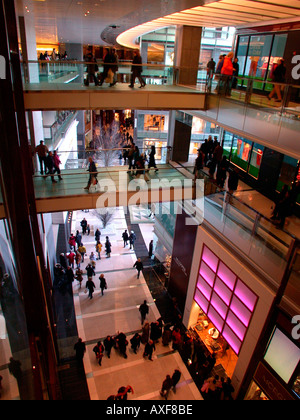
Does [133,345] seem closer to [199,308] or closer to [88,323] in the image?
[88,323]

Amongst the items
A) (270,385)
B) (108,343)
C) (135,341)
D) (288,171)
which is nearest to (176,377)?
(135,341)

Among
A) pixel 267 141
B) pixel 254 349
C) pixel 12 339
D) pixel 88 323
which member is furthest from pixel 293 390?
pixel 88 323

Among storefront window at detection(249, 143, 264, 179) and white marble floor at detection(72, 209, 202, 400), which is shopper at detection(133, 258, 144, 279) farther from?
storefront window at detection(249, 143, 264, 179)

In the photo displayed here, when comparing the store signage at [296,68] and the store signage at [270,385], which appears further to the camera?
the store signage at [296,68]

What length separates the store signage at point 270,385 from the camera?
6.86 metres

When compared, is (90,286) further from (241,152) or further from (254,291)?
(241,152)

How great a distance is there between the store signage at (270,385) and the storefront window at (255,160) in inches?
275

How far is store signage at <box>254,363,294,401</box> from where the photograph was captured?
22.5 ft

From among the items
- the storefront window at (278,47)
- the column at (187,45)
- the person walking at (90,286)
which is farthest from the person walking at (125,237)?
the storefront window at (278,47)

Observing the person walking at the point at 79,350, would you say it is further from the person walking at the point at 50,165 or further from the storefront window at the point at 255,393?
the person walking at the point at 50,165

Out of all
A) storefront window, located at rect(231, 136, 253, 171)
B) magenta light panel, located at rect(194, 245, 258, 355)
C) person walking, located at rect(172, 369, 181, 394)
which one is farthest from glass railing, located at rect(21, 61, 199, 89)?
person walking, located at rect(172, 369, 181, 394)

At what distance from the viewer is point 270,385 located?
7250 mm

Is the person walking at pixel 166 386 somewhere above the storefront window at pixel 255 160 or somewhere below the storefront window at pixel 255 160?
below

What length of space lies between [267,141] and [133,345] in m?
7.71
